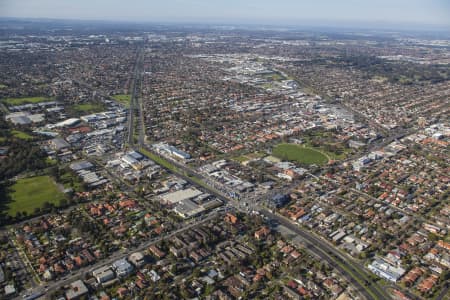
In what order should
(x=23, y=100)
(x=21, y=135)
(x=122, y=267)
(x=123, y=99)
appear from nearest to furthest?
(x=122, y=267) → (x=21, y=135) → (x=23, y=100) → (x=123, y=99)

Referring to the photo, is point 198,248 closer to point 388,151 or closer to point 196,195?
point 196,195

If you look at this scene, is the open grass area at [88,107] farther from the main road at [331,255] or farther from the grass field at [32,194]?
the main road at [331,255]

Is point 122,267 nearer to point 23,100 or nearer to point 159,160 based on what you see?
point 159,160

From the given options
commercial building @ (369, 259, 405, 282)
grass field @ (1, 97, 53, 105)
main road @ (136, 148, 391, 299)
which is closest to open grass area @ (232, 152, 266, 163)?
main road @ (136, 148, 391, 299)

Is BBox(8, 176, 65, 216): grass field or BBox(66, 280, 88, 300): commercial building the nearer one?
BBox(66, 280, 88, 300): commercial building

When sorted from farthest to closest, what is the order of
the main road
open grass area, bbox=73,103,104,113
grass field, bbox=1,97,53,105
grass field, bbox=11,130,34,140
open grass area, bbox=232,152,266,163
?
grass field, bbox=1,97,53,105 → open grass area, bbox=73,103,104,113 → grass field, bbox=11,130,34,140 → open grass area, bbox=232,152,266,163 → the main road

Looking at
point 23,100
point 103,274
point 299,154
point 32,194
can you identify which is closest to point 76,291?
point 103,274

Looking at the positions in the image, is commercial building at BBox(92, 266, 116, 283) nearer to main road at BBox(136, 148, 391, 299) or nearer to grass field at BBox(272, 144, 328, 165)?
main road at BBox(136, 148, 391, 299)
